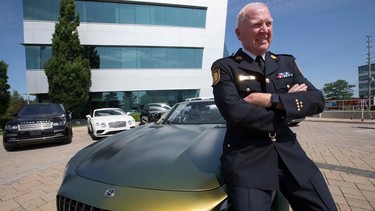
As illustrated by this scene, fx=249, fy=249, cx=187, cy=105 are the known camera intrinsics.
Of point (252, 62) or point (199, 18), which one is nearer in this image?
point (252, 62)

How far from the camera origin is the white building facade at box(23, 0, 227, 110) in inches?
787

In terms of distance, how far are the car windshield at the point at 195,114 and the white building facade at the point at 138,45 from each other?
1882 centimetres

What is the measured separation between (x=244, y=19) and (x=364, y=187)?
10.5ft

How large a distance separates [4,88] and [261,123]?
21704 millimetres

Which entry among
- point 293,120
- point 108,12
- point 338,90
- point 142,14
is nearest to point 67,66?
point 108,12

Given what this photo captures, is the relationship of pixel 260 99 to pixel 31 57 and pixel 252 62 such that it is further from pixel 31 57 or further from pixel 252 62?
pixel 31 57

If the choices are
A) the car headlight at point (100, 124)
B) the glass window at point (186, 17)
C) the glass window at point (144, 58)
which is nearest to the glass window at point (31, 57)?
the glass window at point (144, 58)

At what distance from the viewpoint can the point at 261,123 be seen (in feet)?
4.72

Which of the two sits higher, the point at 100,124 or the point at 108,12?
the point at 108,12

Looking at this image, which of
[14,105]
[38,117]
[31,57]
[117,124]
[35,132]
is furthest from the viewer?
A: [14,105]

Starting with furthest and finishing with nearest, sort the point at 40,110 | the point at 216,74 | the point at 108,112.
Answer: the point at 108,112, the point at 40,110, the point at 216,74

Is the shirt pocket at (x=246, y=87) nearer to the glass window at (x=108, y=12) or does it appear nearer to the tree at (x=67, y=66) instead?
the tree at (x=67, y=66)

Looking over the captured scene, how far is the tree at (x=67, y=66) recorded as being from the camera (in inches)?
704

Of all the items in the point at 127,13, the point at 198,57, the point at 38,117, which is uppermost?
the point at 127,13
